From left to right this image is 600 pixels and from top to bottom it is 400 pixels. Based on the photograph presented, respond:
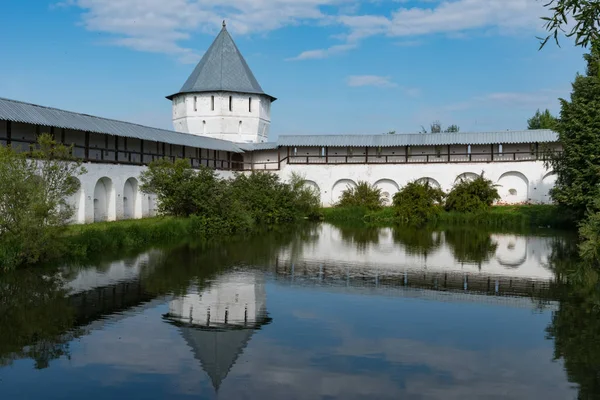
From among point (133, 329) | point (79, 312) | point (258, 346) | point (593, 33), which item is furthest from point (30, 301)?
point (593, 33)

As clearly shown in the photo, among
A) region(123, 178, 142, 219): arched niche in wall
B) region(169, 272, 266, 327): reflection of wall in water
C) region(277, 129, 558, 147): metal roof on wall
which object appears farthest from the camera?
region(277, 129, 558, 147): metal roof on wall

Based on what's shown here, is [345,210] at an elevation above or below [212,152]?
below

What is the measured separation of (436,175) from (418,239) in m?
11.6

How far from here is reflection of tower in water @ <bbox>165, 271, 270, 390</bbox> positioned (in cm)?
633

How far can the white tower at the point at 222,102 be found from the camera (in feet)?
103

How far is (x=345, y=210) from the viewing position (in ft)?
90.5

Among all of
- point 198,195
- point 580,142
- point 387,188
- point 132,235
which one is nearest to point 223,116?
point 387,188

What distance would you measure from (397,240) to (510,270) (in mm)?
6233

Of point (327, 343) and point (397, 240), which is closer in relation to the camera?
point (327, 343)

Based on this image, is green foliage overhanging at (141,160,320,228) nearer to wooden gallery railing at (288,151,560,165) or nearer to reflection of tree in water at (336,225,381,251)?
reflection of tree in water at (336,225,381,251)

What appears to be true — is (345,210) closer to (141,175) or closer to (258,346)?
(141,175)

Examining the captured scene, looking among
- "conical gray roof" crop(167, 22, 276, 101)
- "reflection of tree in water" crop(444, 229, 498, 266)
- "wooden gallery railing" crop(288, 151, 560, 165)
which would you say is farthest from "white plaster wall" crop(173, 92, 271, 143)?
"reflection of tree in water" crop(444, 229, 498, 266)

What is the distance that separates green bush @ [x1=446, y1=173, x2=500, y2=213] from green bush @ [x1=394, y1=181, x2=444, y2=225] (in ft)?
2.21

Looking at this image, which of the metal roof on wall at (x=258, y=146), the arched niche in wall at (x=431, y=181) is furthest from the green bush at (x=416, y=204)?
the metal roof on wall at (x=258, y=146)
